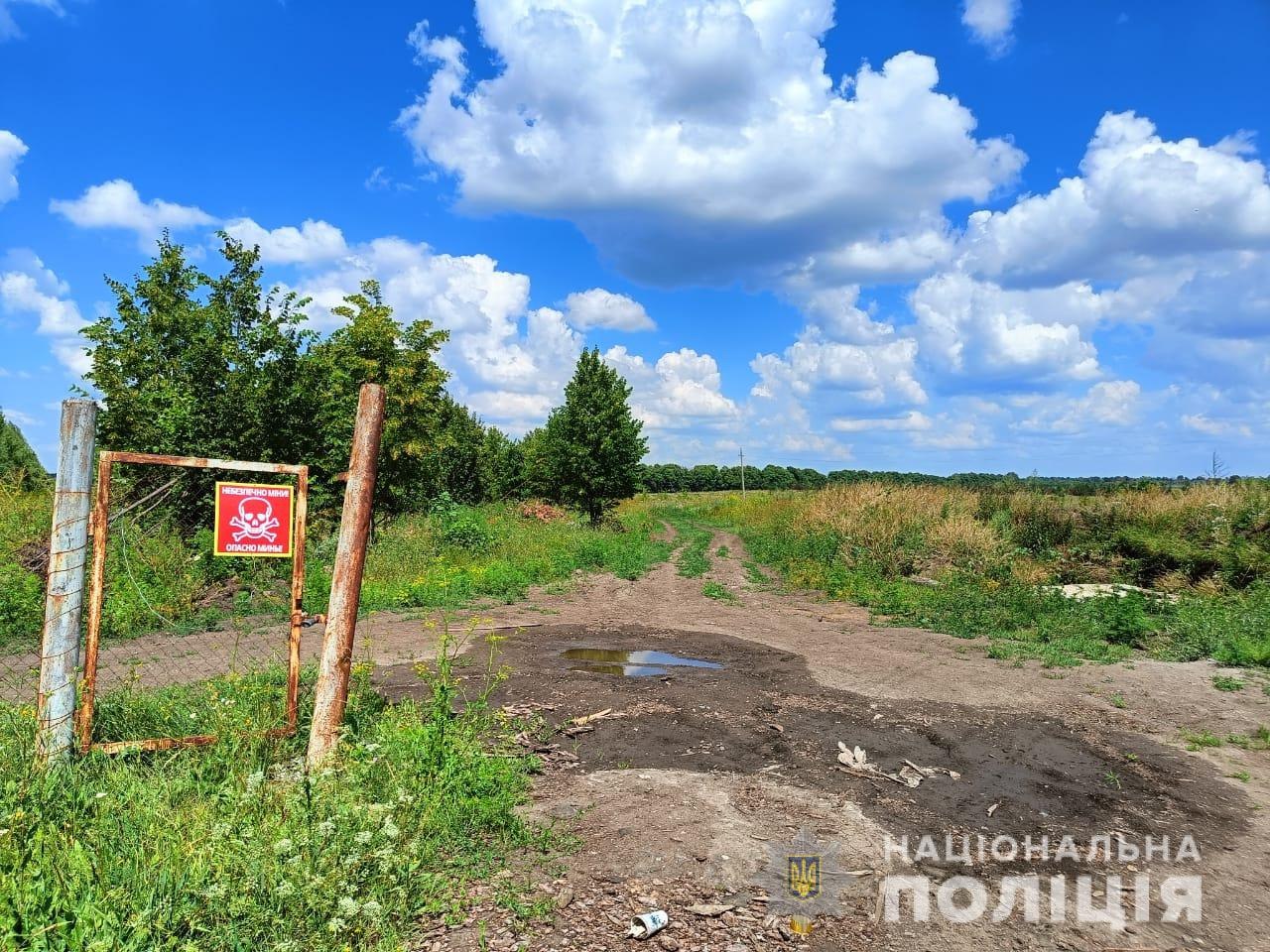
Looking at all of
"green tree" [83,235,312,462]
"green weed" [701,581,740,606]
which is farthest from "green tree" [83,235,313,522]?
"green weed" [701,581,740,606]

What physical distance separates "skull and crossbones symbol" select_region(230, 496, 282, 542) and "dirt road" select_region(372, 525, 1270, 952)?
257 centimetres

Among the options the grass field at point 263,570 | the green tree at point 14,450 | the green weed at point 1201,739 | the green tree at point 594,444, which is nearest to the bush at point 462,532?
the grass field at point 263,570

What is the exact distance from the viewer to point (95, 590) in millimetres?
4316

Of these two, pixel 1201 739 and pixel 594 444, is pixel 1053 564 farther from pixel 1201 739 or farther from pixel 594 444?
pixel 594 444

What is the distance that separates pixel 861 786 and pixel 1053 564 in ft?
46.7

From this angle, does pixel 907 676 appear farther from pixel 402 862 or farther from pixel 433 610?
pixel 433 610

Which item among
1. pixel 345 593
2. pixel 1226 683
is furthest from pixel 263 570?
pixel 1226 683

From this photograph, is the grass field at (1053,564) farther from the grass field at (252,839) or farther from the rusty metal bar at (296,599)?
the rusty metal bar at (296,599)

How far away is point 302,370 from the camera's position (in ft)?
48.4

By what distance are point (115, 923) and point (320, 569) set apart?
9976 mm

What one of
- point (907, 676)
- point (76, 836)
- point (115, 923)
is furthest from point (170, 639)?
point (907, 676)

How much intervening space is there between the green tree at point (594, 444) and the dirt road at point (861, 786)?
2053cm

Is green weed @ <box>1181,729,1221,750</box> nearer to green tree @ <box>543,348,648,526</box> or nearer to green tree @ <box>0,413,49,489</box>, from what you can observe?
green tree @ <box>543,348,648,526</box>

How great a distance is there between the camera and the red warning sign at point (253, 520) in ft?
15.2
